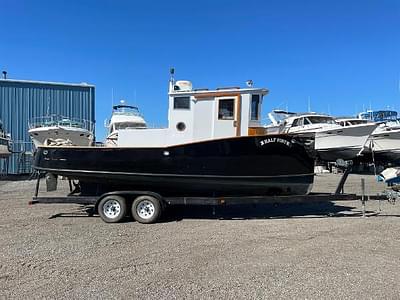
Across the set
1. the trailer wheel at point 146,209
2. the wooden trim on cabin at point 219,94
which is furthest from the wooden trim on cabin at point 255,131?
the trailer wheel at point 146,209

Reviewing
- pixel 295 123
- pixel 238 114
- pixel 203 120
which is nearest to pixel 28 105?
pixel 295 123

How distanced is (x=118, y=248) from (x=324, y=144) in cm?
799

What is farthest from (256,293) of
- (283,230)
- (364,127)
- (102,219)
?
(364,127)

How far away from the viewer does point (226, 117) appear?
A: 8.77m

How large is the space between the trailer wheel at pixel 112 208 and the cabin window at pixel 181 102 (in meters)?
2.61

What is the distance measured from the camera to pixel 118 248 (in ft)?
19.4

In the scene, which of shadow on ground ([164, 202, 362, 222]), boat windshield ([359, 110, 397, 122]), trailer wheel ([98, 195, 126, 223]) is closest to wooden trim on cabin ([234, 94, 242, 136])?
shadow on ground ([164, 202, 362, 222])

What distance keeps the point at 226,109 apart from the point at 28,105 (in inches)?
901

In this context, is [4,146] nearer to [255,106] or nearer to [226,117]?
[226,117]

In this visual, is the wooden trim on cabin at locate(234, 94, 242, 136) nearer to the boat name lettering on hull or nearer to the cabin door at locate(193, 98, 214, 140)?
the cabin door at locate(193, 98, 214, 140)

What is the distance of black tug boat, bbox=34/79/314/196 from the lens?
8.09 m

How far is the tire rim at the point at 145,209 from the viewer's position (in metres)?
8.03

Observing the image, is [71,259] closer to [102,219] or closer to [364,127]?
[102,219]

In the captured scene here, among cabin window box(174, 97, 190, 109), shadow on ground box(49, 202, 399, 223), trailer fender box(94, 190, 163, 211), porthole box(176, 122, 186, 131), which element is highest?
cabin window box(174, 97, 190, 109)
